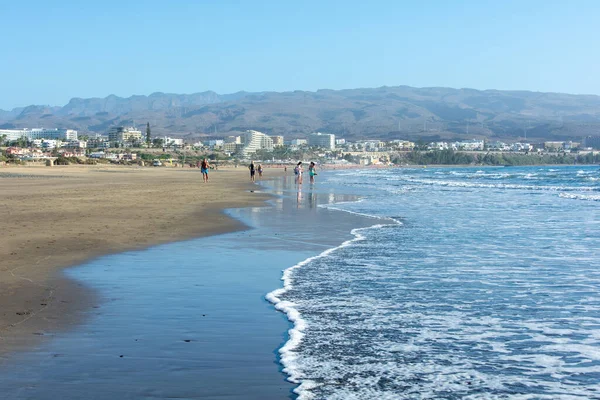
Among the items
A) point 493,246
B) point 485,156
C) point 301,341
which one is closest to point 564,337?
point 301,341

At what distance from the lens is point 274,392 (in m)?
4.77

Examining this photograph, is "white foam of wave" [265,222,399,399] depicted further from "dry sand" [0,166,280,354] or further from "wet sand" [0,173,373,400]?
"dry sand" [0,166,280,354]

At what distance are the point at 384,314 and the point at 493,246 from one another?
20.1 feet

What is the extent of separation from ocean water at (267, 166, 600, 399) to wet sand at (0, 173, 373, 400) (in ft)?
1.00

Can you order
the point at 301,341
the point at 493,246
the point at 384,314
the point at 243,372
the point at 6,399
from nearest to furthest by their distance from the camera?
the point at 6,399 → the point at 243,372 → the point at 301,341 → the point at 384,314 → the point at 493,246

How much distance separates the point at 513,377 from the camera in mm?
5160

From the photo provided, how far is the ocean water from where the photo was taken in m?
5.04

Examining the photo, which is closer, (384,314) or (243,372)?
(243,372)

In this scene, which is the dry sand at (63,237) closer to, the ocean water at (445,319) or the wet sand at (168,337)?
the wet sand at (168,337)

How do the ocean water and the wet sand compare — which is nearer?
the wet sand

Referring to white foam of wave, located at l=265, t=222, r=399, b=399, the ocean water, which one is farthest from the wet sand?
the ocean water

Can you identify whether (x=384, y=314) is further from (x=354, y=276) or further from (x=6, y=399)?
(x=6, y=399)

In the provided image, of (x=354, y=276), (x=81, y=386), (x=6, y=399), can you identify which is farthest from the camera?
(x=354, y=276)

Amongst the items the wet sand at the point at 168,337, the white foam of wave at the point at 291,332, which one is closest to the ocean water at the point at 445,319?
the white foam of wave at the point at 291,332
